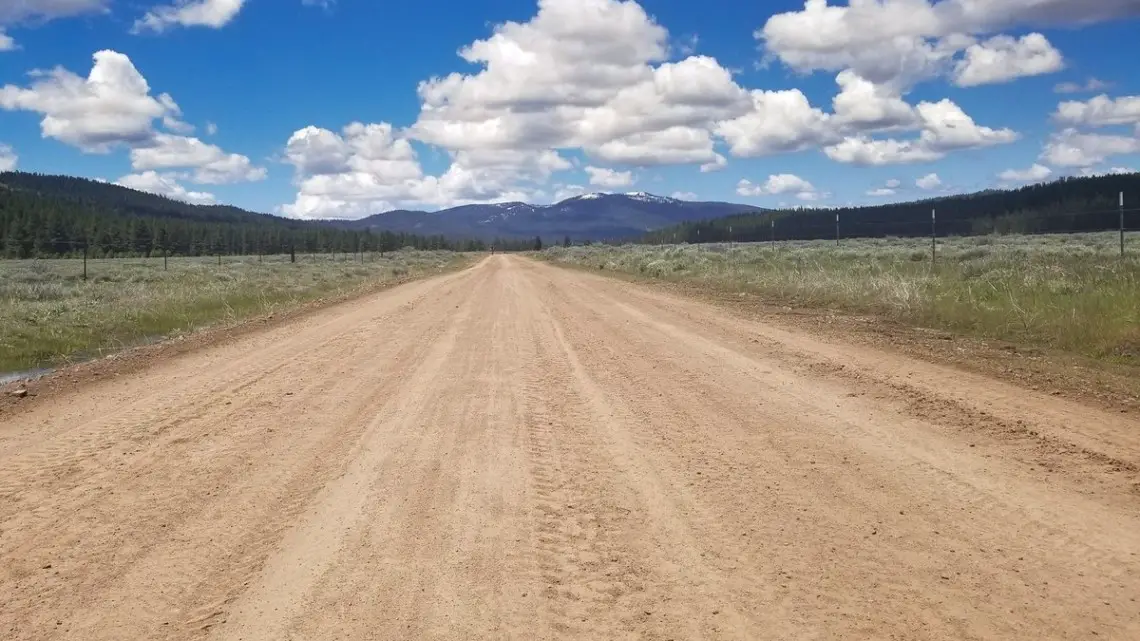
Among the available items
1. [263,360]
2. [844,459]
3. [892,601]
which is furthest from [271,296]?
[892,601]

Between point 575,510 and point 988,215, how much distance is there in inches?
4689

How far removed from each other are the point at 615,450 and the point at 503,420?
1.41 metres

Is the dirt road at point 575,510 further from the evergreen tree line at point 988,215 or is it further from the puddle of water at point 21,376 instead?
the evergreen tree line at point 988,215

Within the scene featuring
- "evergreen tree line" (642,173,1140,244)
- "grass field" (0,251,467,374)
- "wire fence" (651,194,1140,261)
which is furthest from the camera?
"evergreen tree line" (642,173,1140,244)

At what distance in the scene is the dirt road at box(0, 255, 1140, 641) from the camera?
341 centimetres

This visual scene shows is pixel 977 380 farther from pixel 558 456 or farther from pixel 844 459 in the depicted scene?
pixel 558 456

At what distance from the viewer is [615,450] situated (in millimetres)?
5883

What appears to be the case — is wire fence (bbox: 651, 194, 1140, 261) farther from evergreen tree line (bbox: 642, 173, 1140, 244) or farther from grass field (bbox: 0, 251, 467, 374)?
grass field (bbox: 0, 251, 467, 374)

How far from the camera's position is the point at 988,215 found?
10856cm

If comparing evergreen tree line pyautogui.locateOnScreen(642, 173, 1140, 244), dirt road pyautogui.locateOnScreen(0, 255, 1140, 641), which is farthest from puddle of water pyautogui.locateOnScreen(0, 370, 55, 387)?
evergreen tree line pyautogui.locateOnScreen(642, 173, 1140, 244)

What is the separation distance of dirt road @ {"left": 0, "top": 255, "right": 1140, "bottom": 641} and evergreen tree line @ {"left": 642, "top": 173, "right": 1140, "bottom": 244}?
231ft

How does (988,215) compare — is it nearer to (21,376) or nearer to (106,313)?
(106,313)

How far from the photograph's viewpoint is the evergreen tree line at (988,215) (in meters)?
80.0

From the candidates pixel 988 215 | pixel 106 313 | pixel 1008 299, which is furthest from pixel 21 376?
pixel 988 215
